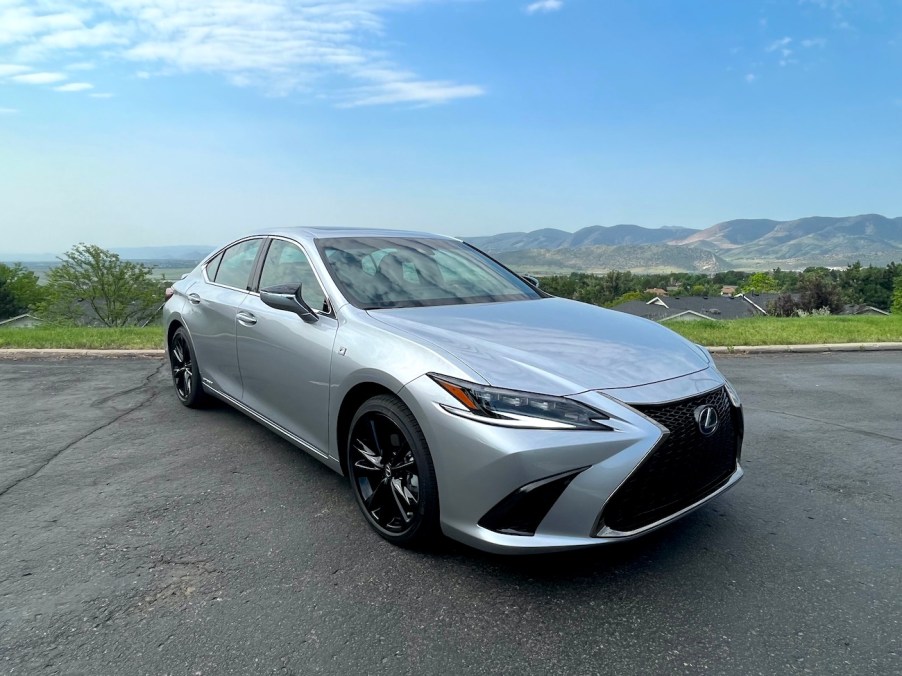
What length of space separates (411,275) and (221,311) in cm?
161

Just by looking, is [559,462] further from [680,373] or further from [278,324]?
[278,324]

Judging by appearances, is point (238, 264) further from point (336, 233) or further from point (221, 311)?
point (336, 233)

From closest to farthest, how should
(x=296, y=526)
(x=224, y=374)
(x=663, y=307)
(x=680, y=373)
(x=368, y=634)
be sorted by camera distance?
1. (x=368, y=634)
2. (x=680, y=373)
3. (x=296, y=526)
4. (x=224, y=374)
5. (x=663, y=307)

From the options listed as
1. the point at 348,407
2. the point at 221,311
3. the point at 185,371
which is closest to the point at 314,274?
the point at 348,407

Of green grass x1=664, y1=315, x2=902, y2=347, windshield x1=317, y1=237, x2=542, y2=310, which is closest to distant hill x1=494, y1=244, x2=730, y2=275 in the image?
green grass x1=664, y1=315, x2=902, y2=347

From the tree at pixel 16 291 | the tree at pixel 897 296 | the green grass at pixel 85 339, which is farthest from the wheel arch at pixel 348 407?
the tree at pixel 897 296

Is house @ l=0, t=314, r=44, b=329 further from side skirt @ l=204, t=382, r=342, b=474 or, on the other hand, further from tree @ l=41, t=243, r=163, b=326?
side skirt @ l=204, t=382, r=342, b=474

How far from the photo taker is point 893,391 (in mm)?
6520

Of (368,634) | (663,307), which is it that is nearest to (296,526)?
(368,634)

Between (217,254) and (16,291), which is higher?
(217,254)

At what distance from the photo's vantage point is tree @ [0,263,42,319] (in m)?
61.5

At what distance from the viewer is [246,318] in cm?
412

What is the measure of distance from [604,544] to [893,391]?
18.9 feet

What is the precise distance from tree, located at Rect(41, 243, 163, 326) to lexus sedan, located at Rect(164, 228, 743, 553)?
45283 millimetres
